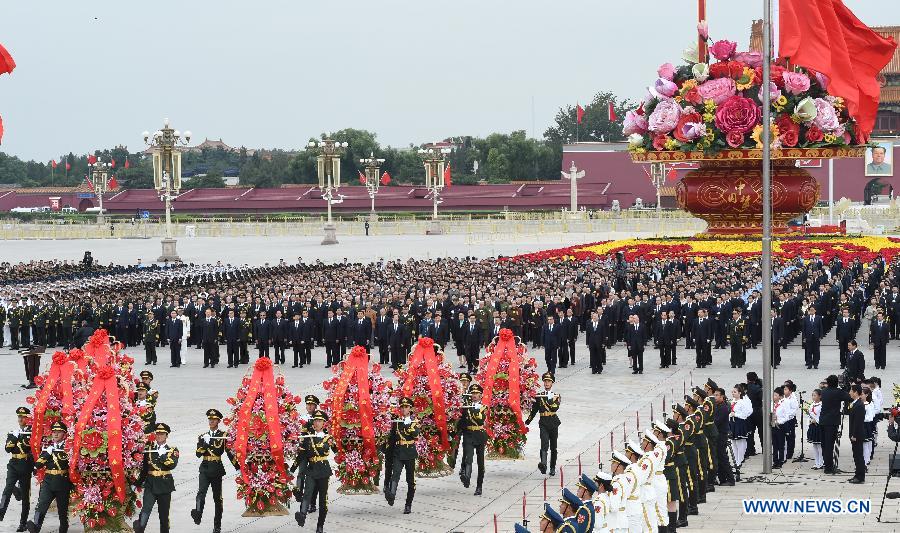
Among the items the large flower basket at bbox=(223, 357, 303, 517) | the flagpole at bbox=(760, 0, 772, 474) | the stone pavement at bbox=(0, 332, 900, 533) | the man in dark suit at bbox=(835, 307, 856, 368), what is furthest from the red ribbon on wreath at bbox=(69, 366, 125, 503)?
the man in dark suit at bbox=(835, 307, 856, 368)

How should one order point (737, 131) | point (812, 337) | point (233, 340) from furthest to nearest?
point (737, 131), point (233, 340), point (812, 337)

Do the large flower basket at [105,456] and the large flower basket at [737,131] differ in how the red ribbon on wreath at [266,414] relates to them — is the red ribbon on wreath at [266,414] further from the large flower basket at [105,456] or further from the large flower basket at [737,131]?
the large flower basket at [737,131]

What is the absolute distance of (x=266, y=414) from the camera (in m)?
13.1

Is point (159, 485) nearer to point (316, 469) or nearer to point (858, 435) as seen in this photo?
point (316, 469)

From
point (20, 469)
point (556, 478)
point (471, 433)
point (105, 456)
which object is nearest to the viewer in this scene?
point (105, 456)

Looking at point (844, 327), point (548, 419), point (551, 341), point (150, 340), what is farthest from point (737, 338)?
point (150, 340)

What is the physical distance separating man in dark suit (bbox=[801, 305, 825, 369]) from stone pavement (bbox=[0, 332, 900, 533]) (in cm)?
20

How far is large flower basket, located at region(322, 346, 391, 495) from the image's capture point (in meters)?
13.8

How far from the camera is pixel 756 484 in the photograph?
1470 centimetres

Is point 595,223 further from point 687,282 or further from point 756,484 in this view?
point 756,484

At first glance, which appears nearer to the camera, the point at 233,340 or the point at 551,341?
the point at 551,341

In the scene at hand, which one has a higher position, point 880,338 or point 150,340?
point 880,338

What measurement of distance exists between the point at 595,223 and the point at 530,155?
46996mm

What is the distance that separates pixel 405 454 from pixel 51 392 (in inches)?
146
